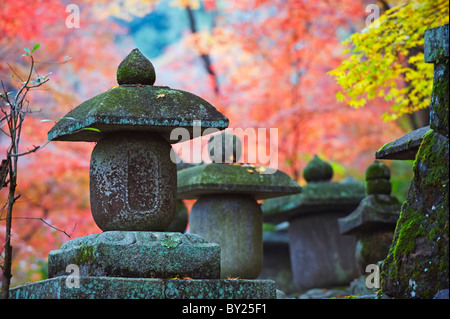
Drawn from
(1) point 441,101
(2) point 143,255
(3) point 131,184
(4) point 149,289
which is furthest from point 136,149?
(1) point 441,101

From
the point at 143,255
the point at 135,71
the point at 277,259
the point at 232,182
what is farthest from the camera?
the point at 277,259

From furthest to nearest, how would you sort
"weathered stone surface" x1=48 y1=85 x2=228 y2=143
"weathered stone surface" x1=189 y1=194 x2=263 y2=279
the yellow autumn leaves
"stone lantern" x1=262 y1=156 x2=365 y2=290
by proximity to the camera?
1. "stone lantern" x1=262 y1=156 x2=365 y2=290
2. the yellow autumn leaves
3. "weathered stone surface" x1=189 y1=194 x2=263 y2=279
4. "weathered stone surface" x1=48 y1=85 x2=228 y2=143

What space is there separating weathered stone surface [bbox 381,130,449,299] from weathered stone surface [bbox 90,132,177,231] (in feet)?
5.42

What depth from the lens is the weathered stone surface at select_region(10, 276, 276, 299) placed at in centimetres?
352

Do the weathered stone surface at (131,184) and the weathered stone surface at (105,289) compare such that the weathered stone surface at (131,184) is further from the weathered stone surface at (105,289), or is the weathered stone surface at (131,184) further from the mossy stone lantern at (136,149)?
the weathered stone surface at (105,289)

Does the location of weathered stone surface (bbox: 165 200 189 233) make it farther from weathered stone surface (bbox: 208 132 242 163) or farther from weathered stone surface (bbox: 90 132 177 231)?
weathered stone surface (bbox: 90 132 177 231)

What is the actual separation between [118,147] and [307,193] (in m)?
4.78

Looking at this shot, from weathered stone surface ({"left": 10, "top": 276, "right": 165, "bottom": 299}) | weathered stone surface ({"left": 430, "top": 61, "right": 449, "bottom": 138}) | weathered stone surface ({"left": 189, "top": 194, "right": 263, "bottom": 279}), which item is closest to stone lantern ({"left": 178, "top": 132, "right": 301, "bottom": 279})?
weathered stone surface ({"left": 189, "top": 194, "right": 263, "bottom": 279})

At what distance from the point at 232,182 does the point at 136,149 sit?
2086 millimetres

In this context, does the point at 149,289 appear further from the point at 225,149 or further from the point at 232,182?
the point at 225,149

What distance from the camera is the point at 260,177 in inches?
248

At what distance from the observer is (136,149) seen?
421cm

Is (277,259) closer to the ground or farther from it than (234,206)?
closer to the ground

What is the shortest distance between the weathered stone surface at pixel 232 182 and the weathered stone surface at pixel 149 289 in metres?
2.24
